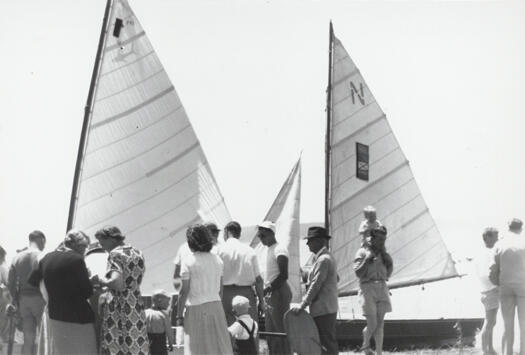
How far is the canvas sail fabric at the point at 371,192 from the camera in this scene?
60.8ft

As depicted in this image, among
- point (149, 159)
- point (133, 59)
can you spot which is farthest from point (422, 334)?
point (133, 59)

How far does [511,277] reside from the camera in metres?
10.2

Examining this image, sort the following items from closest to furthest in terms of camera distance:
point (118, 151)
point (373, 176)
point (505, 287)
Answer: point (505, 287) → point (118, 151) → point (373, 176)

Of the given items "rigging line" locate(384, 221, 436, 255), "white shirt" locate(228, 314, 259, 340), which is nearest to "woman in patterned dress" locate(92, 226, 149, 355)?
"white shirt" locate(228, 314, 259, 340)

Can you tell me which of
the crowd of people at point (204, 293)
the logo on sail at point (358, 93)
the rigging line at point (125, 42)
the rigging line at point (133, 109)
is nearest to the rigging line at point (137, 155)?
the rigging line at point (133, 109)

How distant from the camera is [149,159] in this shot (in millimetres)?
16797

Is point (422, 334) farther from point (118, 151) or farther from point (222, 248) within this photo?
point (222, 248)

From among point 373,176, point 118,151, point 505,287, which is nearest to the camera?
point 505,287

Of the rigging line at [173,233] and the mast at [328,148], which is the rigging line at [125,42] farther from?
the mast at [328,148]

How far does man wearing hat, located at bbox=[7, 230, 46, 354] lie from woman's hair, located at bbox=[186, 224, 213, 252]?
243 cm

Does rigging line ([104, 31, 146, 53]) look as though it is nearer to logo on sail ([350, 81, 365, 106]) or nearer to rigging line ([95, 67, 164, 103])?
rigging line ([95, 67, 164, 103])

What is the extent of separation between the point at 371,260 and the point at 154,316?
2.47m

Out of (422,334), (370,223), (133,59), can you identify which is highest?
(133,59)

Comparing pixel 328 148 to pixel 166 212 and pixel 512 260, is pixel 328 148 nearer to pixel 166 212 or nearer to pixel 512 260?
pixel 166 212
